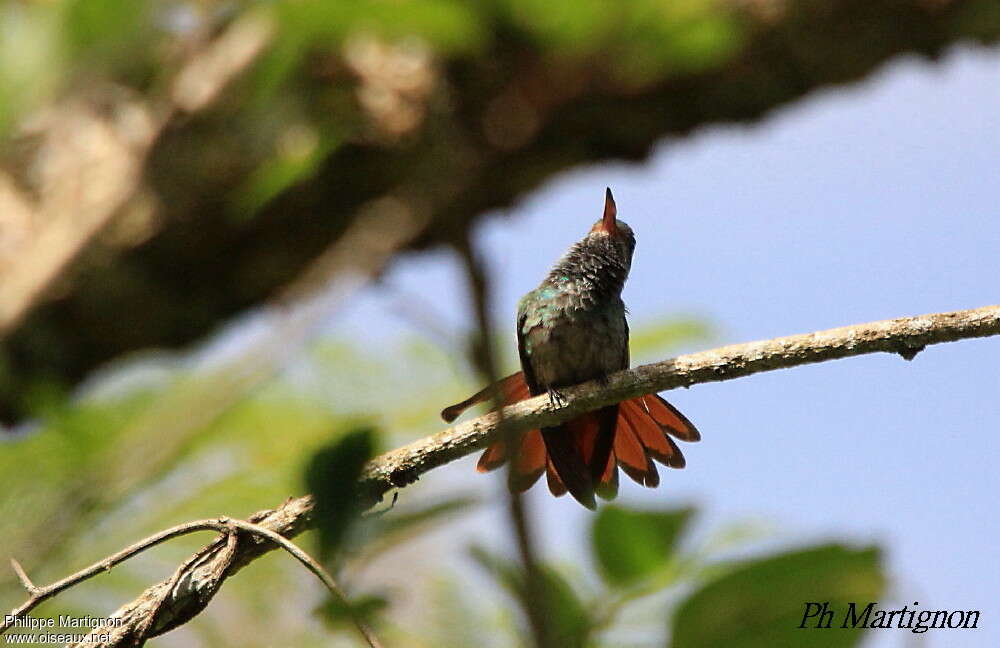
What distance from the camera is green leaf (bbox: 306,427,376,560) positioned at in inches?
31.6

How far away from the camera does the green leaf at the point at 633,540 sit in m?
0.91

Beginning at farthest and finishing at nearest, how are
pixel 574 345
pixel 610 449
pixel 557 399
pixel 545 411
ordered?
pixel 574 345 < pixel 610 449 < pixel 557 399 < pixel 545 411

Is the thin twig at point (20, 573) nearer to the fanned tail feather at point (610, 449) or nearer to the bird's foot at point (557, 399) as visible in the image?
the bird's foot at point (557, 399)

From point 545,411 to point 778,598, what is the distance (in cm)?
170

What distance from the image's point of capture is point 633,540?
0.92m

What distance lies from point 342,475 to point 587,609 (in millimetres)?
256

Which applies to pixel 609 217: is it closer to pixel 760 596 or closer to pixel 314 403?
pixel 314 403

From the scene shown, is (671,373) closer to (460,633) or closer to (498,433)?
(460,633)

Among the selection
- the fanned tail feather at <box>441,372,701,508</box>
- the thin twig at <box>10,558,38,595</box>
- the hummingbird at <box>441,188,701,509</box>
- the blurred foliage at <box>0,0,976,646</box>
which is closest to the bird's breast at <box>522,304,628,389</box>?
the hummingbird at <box>441,188,701,509</box>

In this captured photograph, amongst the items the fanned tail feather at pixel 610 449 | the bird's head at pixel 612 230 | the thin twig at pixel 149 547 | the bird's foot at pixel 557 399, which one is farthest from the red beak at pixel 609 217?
the thin twig at pixel 149 547

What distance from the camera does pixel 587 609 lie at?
916 mm

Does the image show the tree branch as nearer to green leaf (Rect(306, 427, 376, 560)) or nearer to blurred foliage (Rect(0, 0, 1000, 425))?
blurred foliage (Rect(0, 0, 1000, 425))

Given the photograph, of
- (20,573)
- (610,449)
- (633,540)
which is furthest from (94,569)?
(610,449)

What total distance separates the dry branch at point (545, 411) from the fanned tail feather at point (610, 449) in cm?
87
